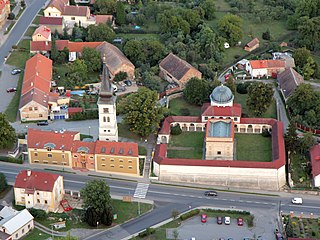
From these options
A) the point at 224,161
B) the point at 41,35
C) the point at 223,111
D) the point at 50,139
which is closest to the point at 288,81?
the point at 223,111

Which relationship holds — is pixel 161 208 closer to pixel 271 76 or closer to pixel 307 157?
pixel 307 157

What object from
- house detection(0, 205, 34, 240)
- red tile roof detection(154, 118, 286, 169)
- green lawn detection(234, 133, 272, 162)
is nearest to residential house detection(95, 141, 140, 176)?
red tile roof detection(154, 118, 286, 169)

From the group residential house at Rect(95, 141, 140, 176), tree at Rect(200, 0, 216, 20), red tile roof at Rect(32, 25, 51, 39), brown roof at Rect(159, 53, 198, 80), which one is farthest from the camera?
tree at Rect(200, 0, 216, 20)

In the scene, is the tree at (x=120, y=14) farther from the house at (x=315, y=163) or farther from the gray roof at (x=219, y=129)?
the house at (x=315, y=163)

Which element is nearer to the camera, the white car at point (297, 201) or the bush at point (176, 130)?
the white car at point (297, 201)

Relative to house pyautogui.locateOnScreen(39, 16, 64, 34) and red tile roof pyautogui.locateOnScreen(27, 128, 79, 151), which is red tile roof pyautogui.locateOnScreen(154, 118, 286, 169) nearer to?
red tile roof pyautogui.locateOnScreen(27, 128, 79, 151)

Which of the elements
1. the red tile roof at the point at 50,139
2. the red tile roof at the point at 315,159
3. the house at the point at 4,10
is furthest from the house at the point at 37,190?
the house at the point at 4,10

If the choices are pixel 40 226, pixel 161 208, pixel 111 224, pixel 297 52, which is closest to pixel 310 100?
pixel 297 52

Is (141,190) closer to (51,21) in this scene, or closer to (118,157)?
(118,157)
